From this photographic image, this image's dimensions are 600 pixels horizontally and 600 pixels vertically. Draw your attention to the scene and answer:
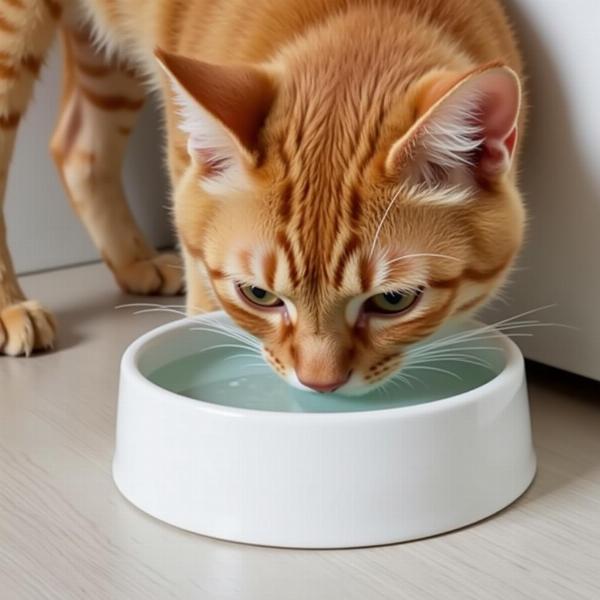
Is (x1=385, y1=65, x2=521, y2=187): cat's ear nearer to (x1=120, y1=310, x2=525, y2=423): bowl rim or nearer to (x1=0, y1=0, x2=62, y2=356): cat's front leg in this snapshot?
(x1=120, y1=310, x2=525, y2=423): bowl rim

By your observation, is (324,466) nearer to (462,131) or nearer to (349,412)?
(349,412)

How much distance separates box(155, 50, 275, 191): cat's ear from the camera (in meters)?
0.91

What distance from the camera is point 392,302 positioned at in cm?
100

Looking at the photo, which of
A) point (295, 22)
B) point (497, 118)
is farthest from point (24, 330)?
point (497, 118)

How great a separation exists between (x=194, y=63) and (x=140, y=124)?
1.17 metres

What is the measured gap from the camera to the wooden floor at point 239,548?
0.88 metres

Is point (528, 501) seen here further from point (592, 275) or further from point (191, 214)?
point (191, 214)

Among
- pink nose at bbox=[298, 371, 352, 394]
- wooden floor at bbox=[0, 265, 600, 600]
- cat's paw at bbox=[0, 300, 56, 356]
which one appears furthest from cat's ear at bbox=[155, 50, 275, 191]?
cat's paw at bbox=[0, 300, 56, 356]

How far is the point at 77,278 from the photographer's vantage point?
1.95 m

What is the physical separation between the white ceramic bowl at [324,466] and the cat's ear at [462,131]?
203 mm

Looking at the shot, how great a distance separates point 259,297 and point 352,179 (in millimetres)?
159

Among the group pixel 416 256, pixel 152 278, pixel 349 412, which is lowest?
pixel 152 278

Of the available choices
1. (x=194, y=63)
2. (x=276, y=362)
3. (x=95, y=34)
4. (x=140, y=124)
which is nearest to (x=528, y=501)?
(x=276, y=362)

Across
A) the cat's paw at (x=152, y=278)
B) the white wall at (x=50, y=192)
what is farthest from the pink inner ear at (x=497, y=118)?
the white wall at (x=50, y=192)
